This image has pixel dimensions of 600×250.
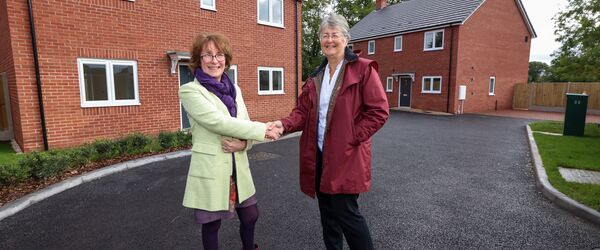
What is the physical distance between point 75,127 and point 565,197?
9351mm

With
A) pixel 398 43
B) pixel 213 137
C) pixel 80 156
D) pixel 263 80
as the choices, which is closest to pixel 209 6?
pixel 263 80

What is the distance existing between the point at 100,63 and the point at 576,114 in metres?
13.3

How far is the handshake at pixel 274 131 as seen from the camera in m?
2.56

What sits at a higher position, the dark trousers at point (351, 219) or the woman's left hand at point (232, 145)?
the woman's left hand at point (232, 145)

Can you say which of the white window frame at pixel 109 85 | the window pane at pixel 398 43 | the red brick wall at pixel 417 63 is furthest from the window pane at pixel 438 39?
the white window frame at pixel 109 85

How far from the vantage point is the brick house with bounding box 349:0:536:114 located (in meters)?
19.0

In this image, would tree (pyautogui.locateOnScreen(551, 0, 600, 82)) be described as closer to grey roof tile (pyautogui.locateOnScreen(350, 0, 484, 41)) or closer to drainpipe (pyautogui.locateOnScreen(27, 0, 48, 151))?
grey roof tile (pyautogui.locateOnScreen(350, 0, 484, 41))

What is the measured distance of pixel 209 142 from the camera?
2.34 metres

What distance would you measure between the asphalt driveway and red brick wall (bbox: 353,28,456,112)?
14061 mm

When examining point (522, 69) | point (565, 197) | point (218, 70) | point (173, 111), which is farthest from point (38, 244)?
point (522, 69)

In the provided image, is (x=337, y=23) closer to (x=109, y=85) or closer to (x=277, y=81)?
(x=109, y=85)

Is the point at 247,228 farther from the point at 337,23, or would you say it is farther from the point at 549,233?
the point at 549,233

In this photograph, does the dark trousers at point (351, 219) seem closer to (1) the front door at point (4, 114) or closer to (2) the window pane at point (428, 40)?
(1) the front door at point (4, 114)

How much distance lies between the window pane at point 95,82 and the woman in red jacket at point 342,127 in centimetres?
749
